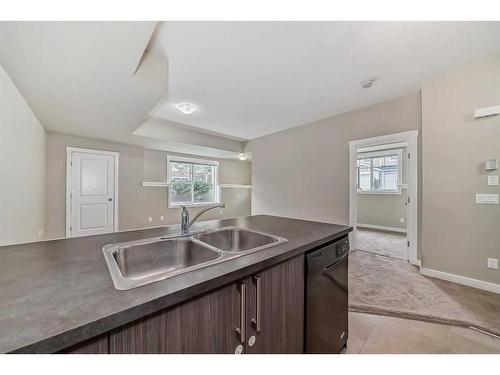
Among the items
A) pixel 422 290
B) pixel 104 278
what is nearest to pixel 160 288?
pixel 104 278

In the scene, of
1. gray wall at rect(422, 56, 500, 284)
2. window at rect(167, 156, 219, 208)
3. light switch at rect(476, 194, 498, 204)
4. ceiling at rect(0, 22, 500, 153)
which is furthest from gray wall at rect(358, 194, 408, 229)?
window at rect(167, 156, 219, 208)

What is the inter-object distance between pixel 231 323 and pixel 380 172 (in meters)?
6.09

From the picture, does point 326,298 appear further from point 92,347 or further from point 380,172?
point 380,172

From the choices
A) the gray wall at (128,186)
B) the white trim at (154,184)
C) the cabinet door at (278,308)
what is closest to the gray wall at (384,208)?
the gray wall at (128,186)

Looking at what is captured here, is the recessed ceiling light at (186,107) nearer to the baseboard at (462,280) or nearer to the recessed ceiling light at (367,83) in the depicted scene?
the recessed ceiling light at (367,83)

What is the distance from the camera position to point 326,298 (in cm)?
121

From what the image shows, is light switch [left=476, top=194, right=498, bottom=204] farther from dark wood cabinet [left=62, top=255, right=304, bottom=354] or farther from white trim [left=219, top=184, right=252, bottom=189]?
white trim [left=219, top=184, right=252, bottom=189]

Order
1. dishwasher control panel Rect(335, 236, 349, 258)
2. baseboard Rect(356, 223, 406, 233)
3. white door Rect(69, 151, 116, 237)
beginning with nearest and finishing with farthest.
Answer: dishwasher control panel Rect(335, 236, 349, 258), white door Rect(69, 151, 116, 237), baseboard Rect(356, 223, 406, 233)

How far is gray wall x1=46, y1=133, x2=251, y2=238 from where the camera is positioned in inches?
156

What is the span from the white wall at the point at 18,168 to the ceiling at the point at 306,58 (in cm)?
162

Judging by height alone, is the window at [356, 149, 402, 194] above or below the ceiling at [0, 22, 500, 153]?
below

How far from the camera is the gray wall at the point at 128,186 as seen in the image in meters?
3.96

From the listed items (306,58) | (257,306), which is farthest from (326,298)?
(306,58)

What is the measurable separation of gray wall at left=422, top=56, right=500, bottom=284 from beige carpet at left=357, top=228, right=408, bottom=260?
2.70 ft
